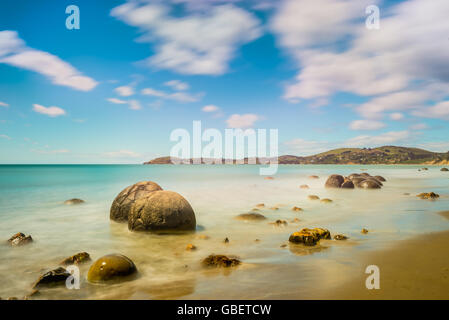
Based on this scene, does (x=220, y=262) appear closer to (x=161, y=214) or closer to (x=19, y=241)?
(x=161, y=214)

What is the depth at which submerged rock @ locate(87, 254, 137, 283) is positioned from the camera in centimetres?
537

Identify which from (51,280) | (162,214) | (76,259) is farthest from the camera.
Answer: (162,214)

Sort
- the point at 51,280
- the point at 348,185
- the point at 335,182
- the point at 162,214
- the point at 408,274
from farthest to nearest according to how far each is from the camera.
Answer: the point at 335,182
the point at 348,185
the point at 162,214
the point at 408,274
the point at 51,280

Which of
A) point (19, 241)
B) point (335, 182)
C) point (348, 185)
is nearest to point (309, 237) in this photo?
point (19, 241)

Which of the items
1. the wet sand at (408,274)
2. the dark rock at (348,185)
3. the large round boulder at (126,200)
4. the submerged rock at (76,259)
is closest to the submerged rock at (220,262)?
the wet sand at (408,274)

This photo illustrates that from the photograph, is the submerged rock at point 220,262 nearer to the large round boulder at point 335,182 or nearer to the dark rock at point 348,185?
the dark rock at point 348,185

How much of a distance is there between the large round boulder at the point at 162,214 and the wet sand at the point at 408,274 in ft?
18.9

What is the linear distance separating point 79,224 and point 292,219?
9.26m

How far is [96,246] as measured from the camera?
8.44m

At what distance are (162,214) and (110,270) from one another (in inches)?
159

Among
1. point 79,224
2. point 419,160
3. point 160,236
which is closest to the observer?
point 160,236

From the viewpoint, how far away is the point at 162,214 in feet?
31.0
